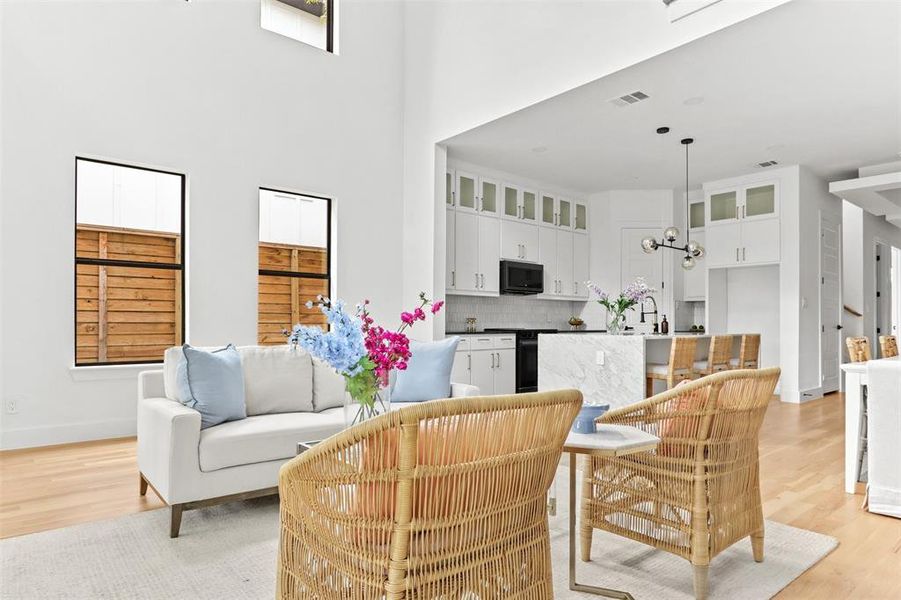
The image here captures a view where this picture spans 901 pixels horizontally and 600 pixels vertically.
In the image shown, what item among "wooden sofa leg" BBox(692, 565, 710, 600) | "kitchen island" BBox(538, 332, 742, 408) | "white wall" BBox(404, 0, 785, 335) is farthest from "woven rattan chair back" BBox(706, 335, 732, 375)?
"wooden sofa leg" BBox(692, 565, 710, 600)

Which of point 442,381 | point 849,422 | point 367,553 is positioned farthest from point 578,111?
point 367,553

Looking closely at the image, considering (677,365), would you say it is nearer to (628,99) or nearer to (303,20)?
(628,99)

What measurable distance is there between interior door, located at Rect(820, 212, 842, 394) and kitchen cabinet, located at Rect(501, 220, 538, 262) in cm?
356

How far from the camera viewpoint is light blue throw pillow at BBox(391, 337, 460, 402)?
3.90 m

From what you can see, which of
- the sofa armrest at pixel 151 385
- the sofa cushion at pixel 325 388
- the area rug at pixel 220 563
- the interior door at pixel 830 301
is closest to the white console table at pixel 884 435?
the area rug at pixel 220 563

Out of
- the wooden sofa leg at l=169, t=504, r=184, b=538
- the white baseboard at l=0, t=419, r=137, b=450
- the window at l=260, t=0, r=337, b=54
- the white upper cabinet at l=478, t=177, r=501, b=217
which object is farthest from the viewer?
the white upper cabinet at l=478, t=177, r=501, b=217

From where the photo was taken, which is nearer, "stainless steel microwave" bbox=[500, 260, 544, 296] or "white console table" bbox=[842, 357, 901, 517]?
"white console table" bbox=[842, 357, 901, 517]

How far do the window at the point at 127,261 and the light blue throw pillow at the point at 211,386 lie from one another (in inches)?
95.7

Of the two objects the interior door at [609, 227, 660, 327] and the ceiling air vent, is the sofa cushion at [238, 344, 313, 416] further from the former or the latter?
the interior door at [609, 227, 660, 327]

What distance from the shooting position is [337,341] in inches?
77.1

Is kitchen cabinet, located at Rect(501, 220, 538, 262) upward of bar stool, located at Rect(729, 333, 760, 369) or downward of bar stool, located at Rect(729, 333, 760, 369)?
upward

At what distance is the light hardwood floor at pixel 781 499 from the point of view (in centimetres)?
238

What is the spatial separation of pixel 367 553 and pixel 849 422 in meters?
3.22

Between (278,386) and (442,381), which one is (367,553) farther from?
(442,381)
